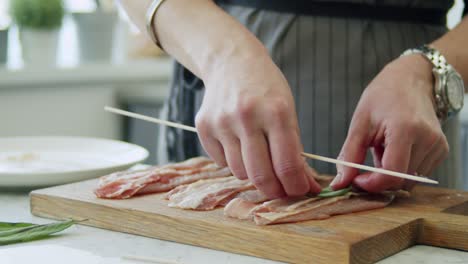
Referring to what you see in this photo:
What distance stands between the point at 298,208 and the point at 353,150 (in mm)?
198

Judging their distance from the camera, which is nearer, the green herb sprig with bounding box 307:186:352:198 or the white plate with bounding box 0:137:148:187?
the green herb sprig with bounding box 307:186:352:198

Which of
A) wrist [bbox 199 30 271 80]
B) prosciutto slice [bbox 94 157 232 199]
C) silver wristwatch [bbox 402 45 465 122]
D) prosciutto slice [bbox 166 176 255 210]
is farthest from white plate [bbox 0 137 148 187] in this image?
silver wristwatch [bbox 402 45 465 122]

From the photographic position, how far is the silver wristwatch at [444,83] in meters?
1.52

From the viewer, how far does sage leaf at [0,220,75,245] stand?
4.04 feet

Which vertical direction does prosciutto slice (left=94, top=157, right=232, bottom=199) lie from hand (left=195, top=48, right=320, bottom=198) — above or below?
below

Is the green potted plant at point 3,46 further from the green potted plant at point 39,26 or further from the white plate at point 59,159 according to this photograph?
the white plate at point 59,159

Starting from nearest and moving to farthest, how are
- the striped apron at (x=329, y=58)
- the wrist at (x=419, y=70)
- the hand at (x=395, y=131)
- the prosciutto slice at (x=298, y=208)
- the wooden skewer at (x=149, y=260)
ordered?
the wooden skewer at (x=149, y=260)
the prosciutto slice at (x=298, y=208)
the hand at (x=395, y=131)
the wrist at (x=419, y=70)
the striped apron at (x=329, y=58)

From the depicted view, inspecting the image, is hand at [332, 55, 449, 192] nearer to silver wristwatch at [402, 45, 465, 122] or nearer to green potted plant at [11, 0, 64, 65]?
silver wristwatch at [402, 45, 465, 122]

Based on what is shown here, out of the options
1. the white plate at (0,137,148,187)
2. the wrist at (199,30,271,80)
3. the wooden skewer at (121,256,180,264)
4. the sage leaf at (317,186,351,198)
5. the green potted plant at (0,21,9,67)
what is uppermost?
the wrist at (199,30,271,80)

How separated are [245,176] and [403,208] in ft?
0.86

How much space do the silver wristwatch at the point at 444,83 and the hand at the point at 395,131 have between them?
3 cm

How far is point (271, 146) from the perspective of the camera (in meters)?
1.26

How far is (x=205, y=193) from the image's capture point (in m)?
1.37

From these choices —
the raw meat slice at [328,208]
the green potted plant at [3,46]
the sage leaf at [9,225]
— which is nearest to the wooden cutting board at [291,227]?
the raw meat slice at [328,208]
